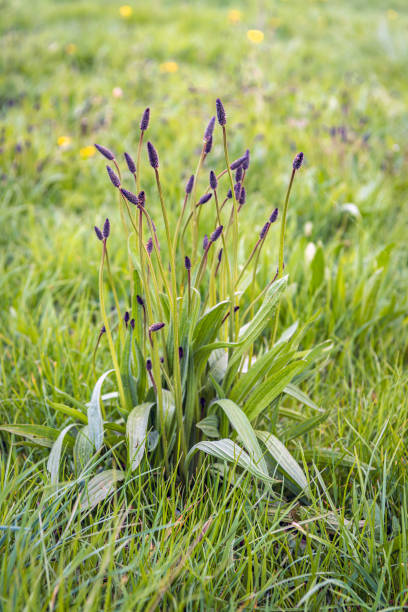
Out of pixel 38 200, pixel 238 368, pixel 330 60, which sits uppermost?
pixel 330 60

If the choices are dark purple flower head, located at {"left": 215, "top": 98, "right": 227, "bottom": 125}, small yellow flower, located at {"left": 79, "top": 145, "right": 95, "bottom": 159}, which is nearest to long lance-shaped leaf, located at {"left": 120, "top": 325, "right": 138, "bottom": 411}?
dark purple flower head, located at {"left": 215, "top": 98, "right": 227, "bottom": 125}

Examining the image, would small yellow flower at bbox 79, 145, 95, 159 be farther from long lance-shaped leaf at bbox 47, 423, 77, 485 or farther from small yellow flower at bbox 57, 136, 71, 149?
long lance-shaped leaf at bbox 47, 423, 77, 485

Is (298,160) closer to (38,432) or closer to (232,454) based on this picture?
(232,454)

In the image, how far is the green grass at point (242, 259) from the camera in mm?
1022

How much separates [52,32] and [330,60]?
10.5ft

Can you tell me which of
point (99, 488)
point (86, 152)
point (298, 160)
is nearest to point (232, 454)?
point (99, 488)

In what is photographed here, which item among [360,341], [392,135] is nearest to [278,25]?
[392,135]

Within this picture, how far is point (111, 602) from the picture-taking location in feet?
3.20

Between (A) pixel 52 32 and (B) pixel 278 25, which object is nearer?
(A) pixel 52 32

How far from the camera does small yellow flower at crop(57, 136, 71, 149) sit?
127 inches

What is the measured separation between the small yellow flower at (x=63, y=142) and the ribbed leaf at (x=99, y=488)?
258 centimetres

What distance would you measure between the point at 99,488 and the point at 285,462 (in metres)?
0.46

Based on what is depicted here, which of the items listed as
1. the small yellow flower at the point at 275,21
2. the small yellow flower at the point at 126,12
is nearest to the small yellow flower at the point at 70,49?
the small yellow flower at the point at 126,12

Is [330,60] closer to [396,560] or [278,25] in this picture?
[278,25]
